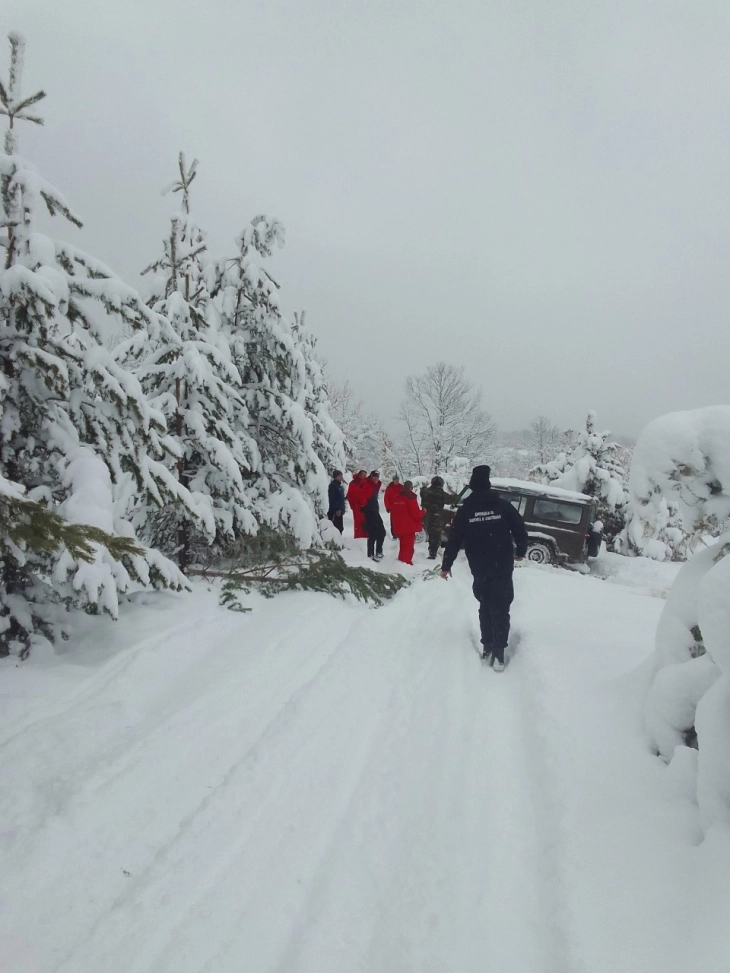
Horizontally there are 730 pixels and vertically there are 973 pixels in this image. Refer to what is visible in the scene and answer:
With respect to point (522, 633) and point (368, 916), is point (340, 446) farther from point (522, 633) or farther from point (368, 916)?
point (368, 916)

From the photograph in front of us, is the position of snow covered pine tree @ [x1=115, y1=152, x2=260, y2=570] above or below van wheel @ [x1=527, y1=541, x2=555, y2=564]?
above

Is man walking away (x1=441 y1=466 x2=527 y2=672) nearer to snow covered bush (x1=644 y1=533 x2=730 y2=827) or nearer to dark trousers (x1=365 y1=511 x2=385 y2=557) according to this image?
snow covered bush (x1=644 y1=533 x2=730 y2=827)

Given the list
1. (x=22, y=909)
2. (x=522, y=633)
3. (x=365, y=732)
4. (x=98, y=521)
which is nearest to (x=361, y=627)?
(x=522, y=633)

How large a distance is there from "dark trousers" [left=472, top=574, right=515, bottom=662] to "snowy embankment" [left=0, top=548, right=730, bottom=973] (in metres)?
0.43

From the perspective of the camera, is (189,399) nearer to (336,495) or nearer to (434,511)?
(434,511)

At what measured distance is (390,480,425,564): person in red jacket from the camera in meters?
11.6

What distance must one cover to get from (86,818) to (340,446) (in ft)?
32.3

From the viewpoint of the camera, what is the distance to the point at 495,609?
527 cm

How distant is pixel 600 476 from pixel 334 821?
19056 millimetres

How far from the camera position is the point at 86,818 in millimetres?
2633

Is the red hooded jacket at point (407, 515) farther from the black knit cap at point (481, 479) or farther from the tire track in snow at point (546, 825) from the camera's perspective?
the tire track in snow at point (546, 825)

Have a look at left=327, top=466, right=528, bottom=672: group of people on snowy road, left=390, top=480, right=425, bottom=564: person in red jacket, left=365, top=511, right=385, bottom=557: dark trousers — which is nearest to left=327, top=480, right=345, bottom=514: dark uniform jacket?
left=365, top=511, right=385, bottom=557: dark trousers

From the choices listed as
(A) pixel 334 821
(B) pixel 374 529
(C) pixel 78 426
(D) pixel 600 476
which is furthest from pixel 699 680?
(D) pixel 600 476

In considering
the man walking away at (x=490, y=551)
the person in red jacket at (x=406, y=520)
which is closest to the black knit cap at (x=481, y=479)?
the man walking away at (x=490, y=551)
